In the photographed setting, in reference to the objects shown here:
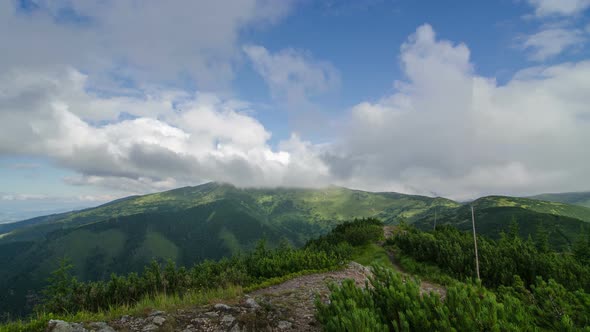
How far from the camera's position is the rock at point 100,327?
31.4ft

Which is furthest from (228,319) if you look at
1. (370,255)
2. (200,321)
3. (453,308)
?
(370,255)

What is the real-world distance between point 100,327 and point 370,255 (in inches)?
1413

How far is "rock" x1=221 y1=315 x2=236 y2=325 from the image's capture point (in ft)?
34.7

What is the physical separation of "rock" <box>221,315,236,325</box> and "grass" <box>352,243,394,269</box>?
2872 cm

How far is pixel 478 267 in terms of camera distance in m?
28.3

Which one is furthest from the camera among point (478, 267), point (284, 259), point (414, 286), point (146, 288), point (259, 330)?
point (478, 267)

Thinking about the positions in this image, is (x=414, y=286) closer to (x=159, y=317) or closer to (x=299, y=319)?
(x=299, y=319)

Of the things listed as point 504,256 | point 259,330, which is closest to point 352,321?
point 259,330

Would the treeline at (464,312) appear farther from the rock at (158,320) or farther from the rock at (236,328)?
the rock at (158,320)

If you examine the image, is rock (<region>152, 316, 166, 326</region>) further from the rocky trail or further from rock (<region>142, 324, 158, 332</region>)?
rock (<region>142, 324, 158, 332</region>)

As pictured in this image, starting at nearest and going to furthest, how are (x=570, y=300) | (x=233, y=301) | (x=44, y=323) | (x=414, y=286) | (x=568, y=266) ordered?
1. (x=570, y=300)
2. (x=414, y=286)
3. (x=44, y=323)
4. (x=233, y=301)
5. (x=568, y=266)

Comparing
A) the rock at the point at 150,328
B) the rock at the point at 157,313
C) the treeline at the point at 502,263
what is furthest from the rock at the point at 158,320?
the treeline at the point at 502,263

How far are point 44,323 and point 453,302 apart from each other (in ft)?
43.3

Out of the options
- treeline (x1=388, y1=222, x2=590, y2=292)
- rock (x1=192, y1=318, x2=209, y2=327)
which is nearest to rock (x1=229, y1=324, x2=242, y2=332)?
rock (x1=192, y1=318, x2=209, y2=327)
